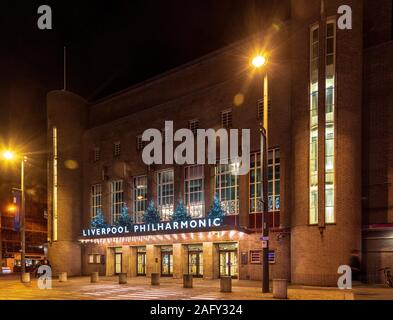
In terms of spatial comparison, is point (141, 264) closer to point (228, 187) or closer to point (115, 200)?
point (115, 200)

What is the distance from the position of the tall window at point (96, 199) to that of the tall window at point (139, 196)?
5.14m

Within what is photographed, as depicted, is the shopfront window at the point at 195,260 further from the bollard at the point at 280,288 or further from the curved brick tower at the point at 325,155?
the bollard at the point at 280,288

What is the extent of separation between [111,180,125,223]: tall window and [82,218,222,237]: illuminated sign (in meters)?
2.50

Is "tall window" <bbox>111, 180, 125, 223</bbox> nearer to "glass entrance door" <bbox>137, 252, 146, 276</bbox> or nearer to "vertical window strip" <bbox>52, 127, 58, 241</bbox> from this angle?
"glass entrance door" <bbox>137, 252, 146, 276</bbox>

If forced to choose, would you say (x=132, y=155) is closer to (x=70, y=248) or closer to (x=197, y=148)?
(x=197, y=148)

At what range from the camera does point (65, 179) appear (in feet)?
151

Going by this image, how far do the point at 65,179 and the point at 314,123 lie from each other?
26808mm

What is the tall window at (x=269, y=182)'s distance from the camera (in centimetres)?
3092

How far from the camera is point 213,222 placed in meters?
31.6

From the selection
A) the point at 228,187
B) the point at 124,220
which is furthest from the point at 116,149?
the point at 228,187

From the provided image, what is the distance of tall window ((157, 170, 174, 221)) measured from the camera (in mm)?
37969

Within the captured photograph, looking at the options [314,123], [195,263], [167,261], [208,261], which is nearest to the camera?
[314,123]

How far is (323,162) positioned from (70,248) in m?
27.6
